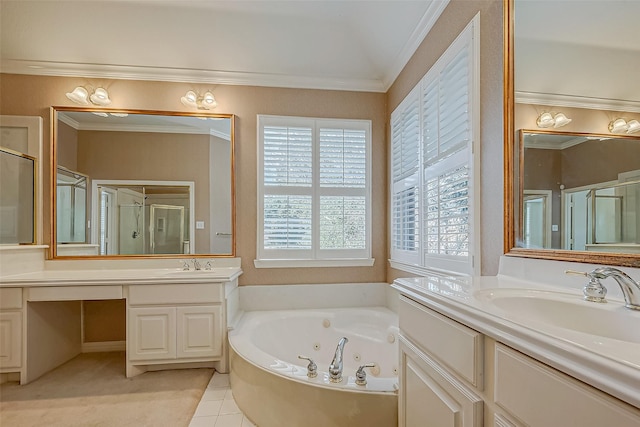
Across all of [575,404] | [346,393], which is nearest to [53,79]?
[346,393]

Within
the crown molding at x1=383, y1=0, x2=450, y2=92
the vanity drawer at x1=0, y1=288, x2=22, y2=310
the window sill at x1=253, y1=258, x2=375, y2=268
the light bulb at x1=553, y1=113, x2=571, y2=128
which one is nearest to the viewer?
the light bulb at x1=553, y1=113, x2=571, y2=128

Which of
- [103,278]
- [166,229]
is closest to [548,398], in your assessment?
[103,278]

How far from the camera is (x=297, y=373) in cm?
154

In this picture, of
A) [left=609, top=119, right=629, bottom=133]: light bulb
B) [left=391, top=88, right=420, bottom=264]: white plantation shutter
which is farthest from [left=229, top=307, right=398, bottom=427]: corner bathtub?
[left=609, top=119, right=629, bottom=133]: light bulb

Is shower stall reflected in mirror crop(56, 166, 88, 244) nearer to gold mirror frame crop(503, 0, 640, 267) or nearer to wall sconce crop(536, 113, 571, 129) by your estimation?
gold mirror frame crop(503, 0, 640, 267)

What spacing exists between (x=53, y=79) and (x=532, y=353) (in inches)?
145

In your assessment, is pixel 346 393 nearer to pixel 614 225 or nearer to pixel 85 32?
pixel 614 225

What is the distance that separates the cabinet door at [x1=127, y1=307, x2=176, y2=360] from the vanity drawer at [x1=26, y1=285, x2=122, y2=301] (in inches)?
7.6

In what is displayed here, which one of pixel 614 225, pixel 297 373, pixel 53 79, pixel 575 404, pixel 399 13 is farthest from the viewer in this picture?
pixel 53 79

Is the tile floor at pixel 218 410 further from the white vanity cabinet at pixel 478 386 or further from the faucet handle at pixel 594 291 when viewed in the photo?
the faucet handle at pixel 594 291

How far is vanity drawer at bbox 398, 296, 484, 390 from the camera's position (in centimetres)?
79

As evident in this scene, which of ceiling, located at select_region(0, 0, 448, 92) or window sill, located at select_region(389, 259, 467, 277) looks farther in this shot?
ceiling, located at select_region(0, 0, 448, 92)

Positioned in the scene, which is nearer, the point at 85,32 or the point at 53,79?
the point at 85,32

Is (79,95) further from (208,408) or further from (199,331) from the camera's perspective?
(208,408)
